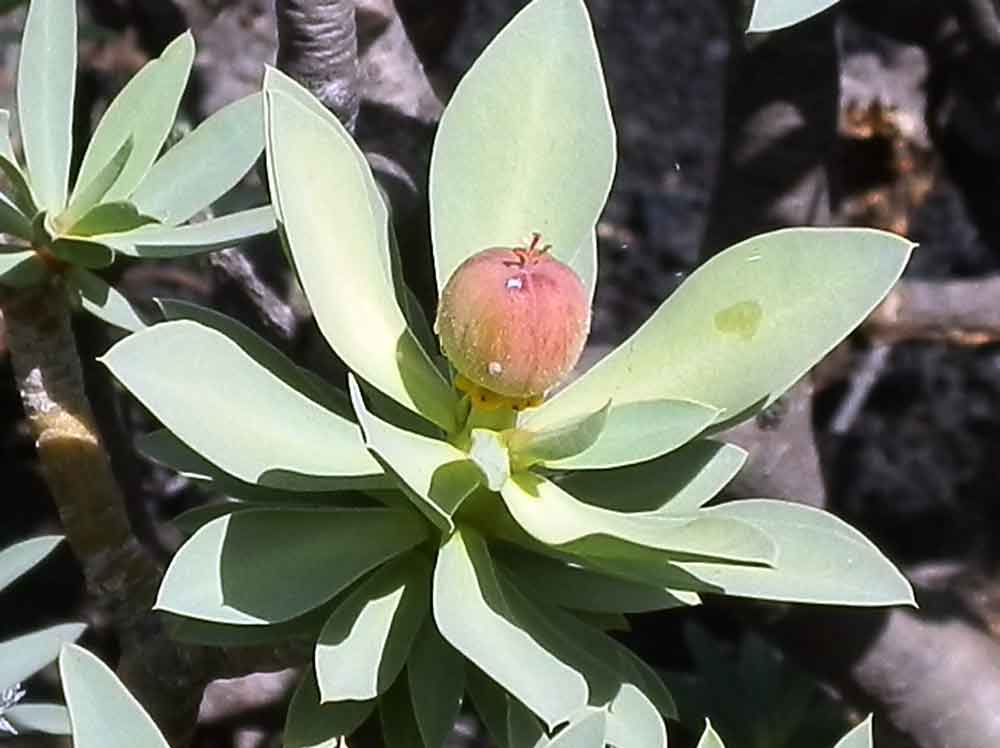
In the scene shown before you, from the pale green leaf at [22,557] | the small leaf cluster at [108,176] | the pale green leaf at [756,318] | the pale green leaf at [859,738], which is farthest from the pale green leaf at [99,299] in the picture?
the pale green leaf at [859,738]

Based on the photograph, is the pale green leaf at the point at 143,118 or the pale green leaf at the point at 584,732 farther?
the pale green leaf at the point at 143,118

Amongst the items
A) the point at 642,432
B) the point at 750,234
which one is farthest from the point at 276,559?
the point at 750,234

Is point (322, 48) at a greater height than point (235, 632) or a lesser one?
greater

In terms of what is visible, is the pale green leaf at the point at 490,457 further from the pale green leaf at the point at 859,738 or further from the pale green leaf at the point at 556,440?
the pale green leaf at the point at 859,738

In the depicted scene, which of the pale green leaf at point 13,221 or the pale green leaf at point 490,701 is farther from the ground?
the pale green leaf at point 13,221

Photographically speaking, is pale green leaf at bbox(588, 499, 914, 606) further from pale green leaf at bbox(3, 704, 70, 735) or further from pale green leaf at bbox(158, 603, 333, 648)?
pale green leaf at bbox(3, 704, 70, 735)

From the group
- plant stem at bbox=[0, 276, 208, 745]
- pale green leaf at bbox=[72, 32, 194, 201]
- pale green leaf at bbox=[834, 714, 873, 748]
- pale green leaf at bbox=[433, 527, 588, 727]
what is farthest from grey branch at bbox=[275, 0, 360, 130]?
pale green leaf at bbox=[834, 714, 873, 748]

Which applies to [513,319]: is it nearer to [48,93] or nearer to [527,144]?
[527,144]

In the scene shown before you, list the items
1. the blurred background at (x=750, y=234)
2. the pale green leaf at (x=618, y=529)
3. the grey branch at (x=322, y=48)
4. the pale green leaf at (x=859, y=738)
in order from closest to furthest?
the pale green leaf at (x=618, y=529) < the pale green leaf at (x=859, y=738) < the grey branch at (x=322, y=48) < the blurred background at (x=750, y=234)
